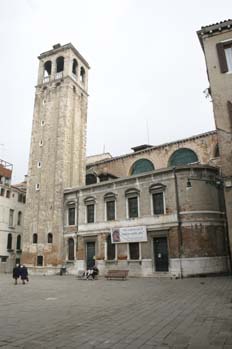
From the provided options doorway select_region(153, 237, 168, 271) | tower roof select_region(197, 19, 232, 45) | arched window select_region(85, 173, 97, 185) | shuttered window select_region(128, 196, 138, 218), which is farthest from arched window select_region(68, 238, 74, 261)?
tower roof select_region(197, 19, 232, 45)

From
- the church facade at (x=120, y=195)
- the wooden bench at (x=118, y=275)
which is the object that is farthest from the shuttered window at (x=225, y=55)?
the wooden bench at (x=118, y=275)

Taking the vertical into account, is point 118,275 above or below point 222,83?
below

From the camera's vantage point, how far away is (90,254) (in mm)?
25812

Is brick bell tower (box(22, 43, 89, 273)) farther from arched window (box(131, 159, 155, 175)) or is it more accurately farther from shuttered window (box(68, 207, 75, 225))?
arched window (box(131, 159, 155, 175))

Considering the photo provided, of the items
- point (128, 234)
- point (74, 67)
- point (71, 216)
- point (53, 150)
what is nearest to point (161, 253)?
point (128, 234)

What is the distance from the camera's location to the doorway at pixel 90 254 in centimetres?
2536

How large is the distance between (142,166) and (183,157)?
476cm

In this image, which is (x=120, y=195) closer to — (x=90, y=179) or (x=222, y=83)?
(x=90, y=179)

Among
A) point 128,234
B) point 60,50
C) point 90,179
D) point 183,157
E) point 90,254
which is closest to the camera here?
point 128,234

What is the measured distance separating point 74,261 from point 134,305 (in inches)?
697

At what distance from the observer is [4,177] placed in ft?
114

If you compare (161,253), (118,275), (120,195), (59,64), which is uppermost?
(59,64)

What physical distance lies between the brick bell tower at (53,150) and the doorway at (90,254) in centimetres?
290

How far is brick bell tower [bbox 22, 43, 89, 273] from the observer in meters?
28.2
